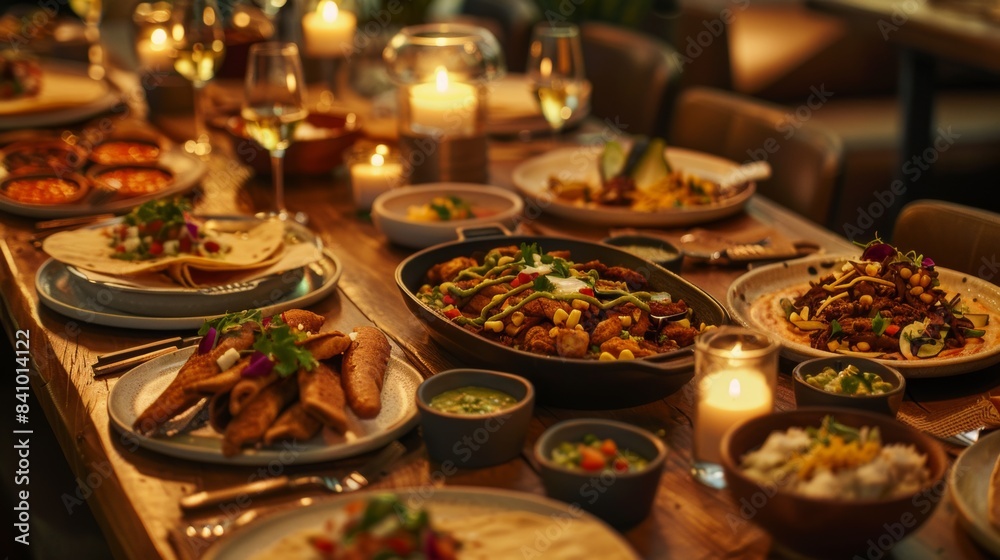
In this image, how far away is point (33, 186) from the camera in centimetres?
261

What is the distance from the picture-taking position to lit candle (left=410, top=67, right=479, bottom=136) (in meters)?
2.63

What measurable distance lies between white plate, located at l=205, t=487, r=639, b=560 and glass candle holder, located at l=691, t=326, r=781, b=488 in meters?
0.29

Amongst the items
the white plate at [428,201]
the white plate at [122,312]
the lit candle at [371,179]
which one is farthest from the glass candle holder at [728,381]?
the lit candle at [371,179]

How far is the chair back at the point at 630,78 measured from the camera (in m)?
3.63

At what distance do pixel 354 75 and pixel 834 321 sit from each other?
8.17 ft

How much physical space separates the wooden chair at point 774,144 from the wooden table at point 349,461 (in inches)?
12.2

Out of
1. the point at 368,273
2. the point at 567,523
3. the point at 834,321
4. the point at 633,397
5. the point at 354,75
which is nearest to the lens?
the point at 567,523

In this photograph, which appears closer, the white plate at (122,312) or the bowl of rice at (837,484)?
the bowl of rice at (837,484)

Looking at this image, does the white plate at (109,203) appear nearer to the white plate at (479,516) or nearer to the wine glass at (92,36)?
the wine glass at (92,36)

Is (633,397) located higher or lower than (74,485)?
higher

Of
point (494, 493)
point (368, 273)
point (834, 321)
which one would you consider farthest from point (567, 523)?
point (368, 273)

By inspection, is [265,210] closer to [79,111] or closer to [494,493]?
[79,111]

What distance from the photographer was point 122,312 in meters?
1.93

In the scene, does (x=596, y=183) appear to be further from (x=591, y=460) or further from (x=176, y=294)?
(x=591, y=460)
